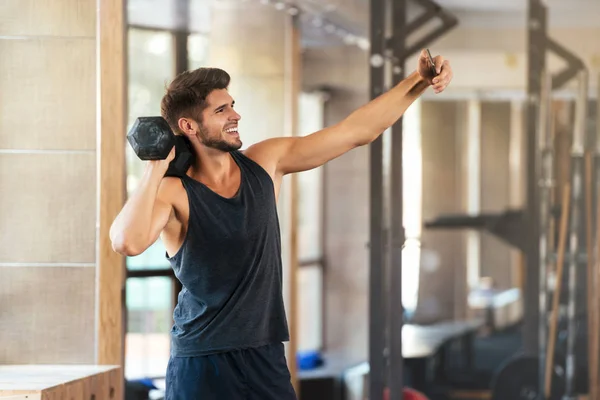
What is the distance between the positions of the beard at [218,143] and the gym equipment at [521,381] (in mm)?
3306

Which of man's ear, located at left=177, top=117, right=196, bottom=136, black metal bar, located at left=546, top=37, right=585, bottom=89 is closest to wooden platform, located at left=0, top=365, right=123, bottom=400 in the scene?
man's ear, located at left=177, top=117, right=196, bottom=136

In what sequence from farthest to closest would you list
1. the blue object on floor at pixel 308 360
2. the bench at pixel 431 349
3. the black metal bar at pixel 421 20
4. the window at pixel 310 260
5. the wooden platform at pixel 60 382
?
the window at pixel 310 260 < the blue object on floor at pixel 308 360 < the bench at pixel 431 349 < the black metal bar at pixel 421 20 < the wooden platform at pixel 60 382

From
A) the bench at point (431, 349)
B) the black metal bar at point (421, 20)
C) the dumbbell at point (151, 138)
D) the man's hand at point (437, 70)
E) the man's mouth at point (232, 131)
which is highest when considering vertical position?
the black metal bar at point (421, 20)

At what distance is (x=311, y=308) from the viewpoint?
745cm

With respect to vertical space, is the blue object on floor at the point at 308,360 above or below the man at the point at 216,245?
below

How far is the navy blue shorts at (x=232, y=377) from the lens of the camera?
2.54m

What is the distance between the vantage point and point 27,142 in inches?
134

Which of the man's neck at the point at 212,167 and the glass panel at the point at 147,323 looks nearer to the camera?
the man's neck at the point at 212,167

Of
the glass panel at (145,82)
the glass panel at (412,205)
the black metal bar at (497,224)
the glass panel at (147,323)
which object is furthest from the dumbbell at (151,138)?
the glass panel at (412,205)

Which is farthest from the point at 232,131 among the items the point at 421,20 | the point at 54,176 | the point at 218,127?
the point at 421,20

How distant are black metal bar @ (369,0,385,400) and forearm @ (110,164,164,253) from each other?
203 centimetres

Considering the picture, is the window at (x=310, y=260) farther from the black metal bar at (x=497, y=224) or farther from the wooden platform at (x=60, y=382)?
the wooden platform at (x=60, y=382)

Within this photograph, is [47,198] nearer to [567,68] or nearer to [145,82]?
[145,82]

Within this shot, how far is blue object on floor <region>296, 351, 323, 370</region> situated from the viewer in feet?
22.2
